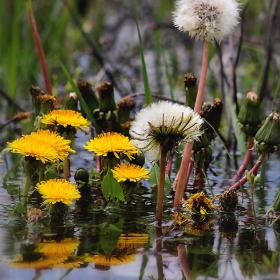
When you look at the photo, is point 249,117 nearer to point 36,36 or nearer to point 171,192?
point 171,192

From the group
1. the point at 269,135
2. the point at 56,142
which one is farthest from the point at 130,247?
the point at 269,135

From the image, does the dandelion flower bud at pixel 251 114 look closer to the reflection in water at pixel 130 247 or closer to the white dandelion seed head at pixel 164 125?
the reflection in water at pixel 130 247

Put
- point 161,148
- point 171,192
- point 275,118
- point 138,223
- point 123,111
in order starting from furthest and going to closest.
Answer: point 123,111, point 171,192, point 275,118, point 138,223, point 161,148

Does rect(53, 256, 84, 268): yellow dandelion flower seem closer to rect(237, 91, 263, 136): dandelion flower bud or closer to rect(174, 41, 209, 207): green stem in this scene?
rect(174, 41, 209, 207): green stem

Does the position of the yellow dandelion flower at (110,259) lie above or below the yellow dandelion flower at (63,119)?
below

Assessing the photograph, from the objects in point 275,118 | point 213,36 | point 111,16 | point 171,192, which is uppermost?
point 111,16

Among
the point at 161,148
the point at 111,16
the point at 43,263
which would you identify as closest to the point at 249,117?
the point at 161,148

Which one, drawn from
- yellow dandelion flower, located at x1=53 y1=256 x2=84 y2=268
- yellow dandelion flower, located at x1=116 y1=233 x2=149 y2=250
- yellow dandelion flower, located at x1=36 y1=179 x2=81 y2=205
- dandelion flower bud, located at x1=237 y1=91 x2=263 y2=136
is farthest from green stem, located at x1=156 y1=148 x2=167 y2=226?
dandelion flower bud, located at x1=237 y1=91 x2=263 y2=136

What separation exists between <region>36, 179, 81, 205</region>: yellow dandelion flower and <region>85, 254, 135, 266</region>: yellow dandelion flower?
0.29 m

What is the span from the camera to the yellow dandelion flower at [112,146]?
2.04 meters

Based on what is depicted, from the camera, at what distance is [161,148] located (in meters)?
1.86

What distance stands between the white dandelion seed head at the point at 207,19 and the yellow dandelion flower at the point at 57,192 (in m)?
0.62

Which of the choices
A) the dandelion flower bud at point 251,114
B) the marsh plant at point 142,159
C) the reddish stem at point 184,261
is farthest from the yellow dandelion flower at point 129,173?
the dandelion flower bud at point 251,114

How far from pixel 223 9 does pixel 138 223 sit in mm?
737
